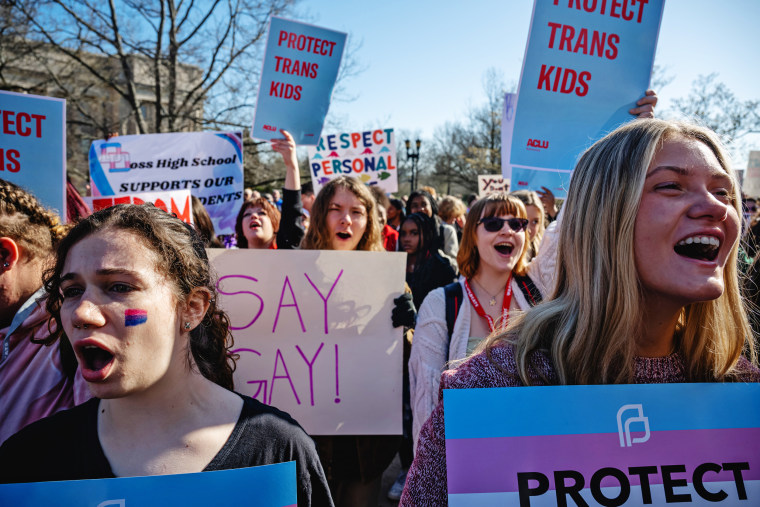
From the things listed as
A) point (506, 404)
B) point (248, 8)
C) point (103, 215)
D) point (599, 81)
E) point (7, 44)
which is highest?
point (248, 8)

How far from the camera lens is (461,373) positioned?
4.03 ft

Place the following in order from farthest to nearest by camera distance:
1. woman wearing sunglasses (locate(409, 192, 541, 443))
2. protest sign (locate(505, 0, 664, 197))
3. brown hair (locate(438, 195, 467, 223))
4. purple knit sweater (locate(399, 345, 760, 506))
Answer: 1. brown hair (locate(438, 195, 467, 223))
2. protest sign (locate(505, 0, 664, 197))
3. woman wearing sunglasses (locate(409, 192, 541, 443))
4. purple knit sweater (locate(399, 345, 760, 506))

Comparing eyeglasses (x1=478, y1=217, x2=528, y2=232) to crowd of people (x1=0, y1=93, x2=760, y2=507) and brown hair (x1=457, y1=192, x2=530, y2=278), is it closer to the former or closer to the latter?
brown hair (x1=457, y1=192, x2=530, y2=278)

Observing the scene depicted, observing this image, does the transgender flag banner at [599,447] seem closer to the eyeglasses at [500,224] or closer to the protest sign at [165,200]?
the eyeglasses at [500,224]

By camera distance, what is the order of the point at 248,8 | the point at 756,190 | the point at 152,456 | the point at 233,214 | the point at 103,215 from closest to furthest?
1. the point at 152,456
2. the point at 103,215
3. the point at 233,214
4. the point at 756,190
5. the point at 248,8

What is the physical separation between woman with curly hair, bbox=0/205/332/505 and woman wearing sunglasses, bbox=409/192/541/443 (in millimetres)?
1077

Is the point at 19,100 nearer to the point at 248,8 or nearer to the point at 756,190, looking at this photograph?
the point at 756,190

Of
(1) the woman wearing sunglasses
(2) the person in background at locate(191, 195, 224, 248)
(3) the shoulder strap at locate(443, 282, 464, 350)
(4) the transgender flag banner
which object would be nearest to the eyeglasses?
(1) the woman wearing sunglasses

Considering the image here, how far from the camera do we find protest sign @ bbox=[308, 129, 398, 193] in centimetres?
680

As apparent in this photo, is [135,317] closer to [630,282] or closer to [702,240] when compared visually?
[630,282]

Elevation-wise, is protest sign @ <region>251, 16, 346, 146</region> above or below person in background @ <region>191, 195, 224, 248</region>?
above

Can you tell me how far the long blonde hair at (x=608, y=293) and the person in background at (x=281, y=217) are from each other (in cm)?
238

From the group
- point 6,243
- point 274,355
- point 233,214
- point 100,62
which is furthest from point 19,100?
point 100,62

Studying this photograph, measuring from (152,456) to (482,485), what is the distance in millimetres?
786
